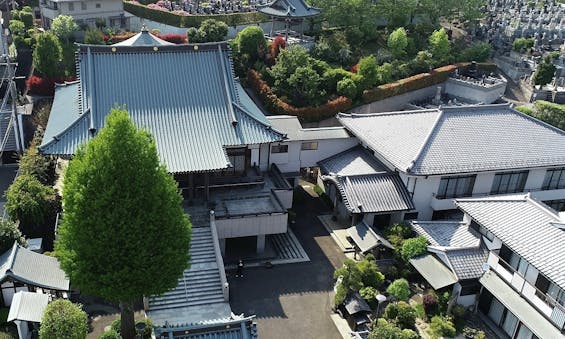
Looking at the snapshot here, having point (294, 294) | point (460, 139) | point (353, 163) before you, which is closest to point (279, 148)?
point (353, 163)

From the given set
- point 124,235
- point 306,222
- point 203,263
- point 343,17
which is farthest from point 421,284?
point 343,17

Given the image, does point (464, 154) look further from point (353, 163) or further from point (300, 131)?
point (300, 131)

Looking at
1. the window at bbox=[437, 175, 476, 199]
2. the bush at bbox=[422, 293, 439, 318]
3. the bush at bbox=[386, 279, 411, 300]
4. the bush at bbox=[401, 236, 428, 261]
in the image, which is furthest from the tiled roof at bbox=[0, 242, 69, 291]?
the window at bbox=[437, 175, 476, 199]

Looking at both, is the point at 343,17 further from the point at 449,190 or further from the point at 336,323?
the point at 336,323

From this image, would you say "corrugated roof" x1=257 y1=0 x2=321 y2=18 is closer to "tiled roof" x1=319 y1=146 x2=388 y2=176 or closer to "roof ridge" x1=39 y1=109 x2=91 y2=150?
"tiled roof" x1=319 y1=146 x2=388 y2=176

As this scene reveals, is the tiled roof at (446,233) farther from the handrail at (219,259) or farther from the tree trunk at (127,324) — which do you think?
the tree trunk at (127,324)

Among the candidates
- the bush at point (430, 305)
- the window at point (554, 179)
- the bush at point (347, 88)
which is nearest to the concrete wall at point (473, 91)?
the bush at point (347, 88)
